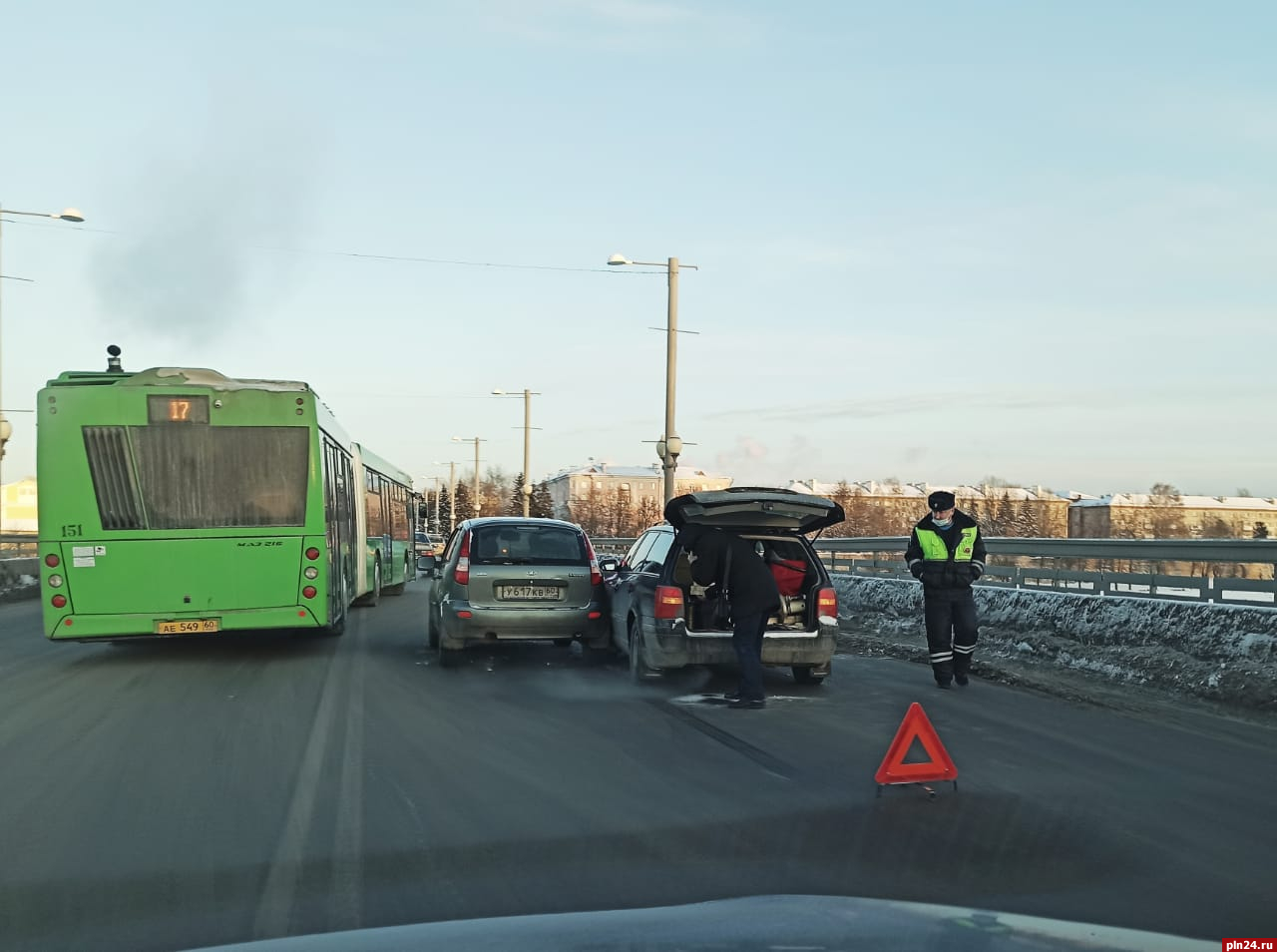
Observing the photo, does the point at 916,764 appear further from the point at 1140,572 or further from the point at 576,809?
the point at 1140,572

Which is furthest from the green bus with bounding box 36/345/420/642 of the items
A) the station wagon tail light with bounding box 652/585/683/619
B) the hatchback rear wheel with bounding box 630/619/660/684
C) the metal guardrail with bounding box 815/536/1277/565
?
the metal guardrail with bounding box 815/536/1277/565

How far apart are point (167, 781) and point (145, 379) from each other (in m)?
7.21

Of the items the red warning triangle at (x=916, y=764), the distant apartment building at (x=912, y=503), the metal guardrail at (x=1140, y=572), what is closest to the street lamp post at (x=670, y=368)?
the metal guardrail at (x=1140, y=572)

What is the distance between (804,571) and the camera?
12000mm

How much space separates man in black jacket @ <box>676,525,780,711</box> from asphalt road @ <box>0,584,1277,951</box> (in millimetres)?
313

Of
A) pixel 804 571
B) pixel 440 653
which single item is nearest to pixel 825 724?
pixel 804 571

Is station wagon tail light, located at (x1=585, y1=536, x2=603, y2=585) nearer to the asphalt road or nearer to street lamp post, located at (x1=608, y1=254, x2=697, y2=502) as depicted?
the asphalt road

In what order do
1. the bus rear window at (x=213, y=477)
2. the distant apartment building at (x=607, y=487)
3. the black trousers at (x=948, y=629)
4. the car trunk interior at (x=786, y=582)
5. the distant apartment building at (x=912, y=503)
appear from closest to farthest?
the black trousers at (x=948, y=629) → the car trunk interior at (x=786, y=582) → the bus rear window at (x=213, y=477) → the distant apartment building at (x=912, y=503) → the distant apartment building at (x=607, y=487)

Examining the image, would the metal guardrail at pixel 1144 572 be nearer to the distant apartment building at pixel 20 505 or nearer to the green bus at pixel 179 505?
the green bus at pixel 179 505

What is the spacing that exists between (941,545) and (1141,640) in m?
2.49

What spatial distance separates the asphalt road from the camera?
4.76 m

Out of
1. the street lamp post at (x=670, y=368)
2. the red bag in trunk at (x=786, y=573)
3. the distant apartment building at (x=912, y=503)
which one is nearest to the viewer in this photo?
the red bag in trunk at (x=786, y=573)

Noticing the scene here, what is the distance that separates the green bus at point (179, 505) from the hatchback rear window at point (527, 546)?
1.80 metres

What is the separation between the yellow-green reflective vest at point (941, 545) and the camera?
11.6 m
